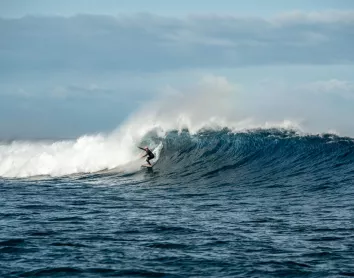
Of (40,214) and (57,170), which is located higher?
(57,170)

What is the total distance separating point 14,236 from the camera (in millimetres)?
13875

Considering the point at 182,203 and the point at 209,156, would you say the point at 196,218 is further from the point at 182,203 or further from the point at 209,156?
the point at 209,156

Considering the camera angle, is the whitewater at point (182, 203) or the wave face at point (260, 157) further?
the wave face at point (260, 157)

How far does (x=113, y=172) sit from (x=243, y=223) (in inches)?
558

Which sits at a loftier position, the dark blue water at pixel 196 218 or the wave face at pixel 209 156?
the wave face at pixel 209 156

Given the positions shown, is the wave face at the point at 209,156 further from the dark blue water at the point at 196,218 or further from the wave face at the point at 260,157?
the dark blue water at the point at 196,218

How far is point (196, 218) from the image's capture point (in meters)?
16.2

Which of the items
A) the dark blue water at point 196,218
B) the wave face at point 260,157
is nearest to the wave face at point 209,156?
the wave face at point 260,157

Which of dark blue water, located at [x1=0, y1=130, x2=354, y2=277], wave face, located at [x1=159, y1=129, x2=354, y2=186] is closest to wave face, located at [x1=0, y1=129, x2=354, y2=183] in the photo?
wave face, located at [x1=159, y1=129, x2=354, y2=186]

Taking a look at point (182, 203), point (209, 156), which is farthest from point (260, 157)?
point (182, 203)

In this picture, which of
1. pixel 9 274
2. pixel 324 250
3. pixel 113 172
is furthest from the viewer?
pixel 113 172

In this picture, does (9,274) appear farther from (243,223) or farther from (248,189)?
(248,189)

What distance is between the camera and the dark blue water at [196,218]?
11539 millimetres

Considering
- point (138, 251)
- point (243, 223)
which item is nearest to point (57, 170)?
point (243, 223)
